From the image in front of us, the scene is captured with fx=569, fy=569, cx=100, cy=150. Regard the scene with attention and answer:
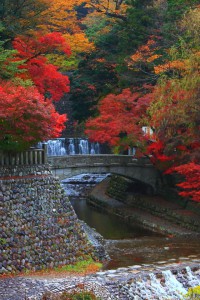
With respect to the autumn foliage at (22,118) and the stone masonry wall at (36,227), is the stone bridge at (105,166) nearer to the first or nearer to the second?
the stone masonry wall at (36,227)

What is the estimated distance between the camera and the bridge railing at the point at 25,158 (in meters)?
22.5

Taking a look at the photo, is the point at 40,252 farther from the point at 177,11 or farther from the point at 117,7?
the point at 117,7

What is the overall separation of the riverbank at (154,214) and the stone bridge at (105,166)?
5.58ft

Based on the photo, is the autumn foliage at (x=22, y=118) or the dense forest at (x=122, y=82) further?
the dense forest at (x=122, y=82)

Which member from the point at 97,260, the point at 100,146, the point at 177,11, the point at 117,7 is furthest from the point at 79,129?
the point at 97,260

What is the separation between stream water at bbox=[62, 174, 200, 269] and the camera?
81.5 feet

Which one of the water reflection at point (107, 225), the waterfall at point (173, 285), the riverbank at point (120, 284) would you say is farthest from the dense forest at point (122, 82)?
the waterfall at point (173, 285)

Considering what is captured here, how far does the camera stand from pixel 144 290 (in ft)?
63.5

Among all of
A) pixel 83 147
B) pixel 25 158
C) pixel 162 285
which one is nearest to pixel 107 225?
pixel 83 147

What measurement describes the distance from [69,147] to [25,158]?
76.8ft

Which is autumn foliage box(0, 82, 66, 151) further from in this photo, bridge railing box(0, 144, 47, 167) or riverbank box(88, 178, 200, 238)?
riverbank box(88, 178, 200, 238)

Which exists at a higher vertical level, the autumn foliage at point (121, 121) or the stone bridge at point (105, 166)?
the autumn foliage at point (121, 121)

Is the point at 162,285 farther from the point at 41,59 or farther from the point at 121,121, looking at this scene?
the point at 41,59

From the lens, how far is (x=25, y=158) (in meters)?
23.3
